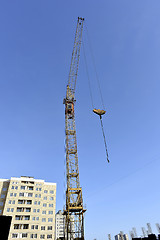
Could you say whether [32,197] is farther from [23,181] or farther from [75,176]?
[75,176]

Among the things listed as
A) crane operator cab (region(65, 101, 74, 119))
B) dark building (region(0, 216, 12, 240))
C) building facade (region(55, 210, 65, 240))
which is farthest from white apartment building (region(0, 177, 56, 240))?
building facade (region(55, 210, 65, 240))

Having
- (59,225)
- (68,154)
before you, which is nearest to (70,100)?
(68,154)

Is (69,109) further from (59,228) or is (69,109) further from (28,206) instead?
(59,228)

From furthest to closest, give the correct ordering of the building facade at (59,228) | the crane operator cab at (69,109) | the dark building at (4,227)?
1. the building facade at (59,228)
2. the crane operator cab at (69,109)
3. the dark building at (4,227)

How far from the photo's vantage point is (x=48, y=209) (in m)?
62.5

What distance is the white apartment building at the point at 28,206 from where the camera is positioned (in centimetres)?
5581

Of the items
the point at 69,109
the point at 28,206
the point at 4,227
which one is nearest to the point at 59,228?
the point at 28,206

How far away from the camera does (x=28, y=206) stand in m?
59.9

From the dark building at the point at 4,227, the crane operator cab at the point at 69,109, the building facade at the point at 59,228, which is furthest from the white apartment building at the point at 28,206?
the building facade at the point at 59,228

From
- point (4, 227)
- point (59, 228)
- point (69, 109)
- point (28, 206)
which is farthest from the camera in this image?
point (59, 228)

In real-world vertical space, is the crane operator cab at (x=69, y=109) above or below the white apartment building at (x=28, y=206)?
above

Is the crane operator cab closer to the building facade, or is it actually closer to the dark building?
the dark building

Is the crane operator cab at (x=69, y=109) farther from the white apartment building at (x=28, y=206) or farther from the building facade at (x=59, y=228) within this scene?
the building facade at (x=59, y=228)

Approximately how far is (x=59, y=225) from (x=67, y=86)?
116004 millimetres
